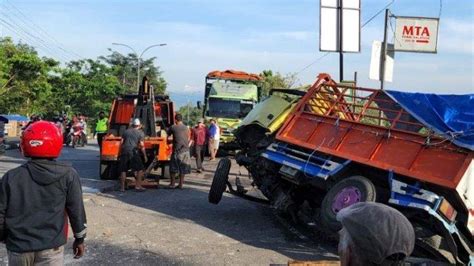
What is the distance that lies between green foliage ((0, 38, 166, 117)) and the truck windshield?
13.5 meters

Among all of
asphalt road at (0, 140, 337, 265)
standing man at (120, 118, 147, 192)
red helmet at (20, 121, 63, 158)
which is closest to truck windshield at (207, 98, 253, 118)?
standing man at (120, 118, 147, 192)

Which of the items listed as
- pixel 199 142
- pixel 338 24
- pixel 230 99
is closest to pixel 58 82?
pixel 230 99

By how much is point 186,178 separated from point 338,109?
7669mm

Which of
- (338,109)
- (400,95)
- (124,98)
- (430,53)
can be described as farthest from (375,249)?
(124,98)

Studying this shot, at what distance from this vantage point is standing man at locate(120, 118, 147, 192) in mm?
12742

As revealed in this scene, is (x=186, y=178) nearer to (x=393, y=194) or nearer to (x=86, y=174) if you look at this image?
(x=86, y=174)

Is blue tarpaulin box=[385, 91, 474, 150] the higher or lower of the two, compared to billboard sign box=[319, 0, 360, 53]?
lower

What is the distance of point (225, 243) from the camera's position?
26.7 ft

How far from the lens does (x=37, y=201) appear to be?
4094mm

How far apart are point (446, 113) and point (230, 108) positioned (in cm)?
1772

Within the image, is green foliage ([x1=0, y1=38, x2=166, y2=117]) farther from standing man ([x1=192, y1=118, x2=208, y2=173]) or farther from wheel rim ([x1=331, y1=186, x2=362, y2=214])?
wheel rim ([x1=331, y1=186, x2=362, y2=214])

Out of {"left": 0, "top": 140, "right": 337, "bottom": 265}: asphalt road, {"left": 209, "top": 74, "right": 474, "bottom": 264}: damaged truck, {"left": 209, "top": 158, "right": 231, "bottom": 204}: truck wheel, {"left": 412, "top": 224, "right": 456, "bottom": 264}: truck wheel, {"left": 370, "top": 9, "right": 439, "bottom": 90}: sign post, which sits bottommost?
{"left": 0, "top": 140, "right": 337, "bottom": 265}: asphalt road

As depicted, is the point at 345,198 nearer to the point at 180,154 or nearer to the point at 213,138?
the point at 180,154

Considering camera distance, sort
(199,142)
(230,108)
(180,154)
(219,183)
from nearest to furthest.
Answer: (219,183) < (180,154) < (199,142) < (230,108)
